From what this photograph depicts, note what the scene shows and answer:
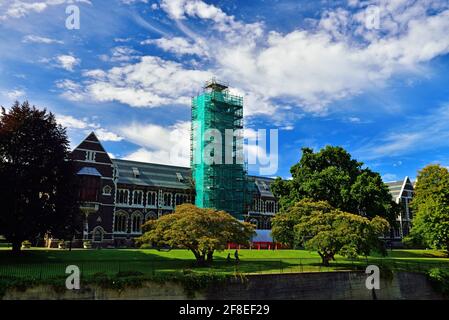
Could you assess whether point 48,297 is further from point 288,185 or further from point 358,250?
point 288,185

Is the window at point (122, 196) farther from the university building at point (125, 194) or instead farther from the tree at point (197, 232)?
the tree at point (197, 232)

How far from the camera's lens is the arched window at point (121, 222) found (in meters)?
63.1

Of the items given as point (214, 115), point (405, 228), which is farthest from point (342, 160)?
point (405, 228)

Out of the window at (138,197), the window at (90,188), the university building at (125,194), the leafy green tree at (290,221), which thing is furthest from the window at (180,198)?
the leafy green tree at (290,221)

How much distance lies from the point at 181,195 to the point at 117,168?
42.3 feet

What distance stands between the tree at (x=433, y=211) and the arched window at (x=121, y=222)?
4264 cm

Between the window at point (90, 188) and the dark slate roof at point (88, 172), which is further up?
the dark slate roof at point (88, 172)

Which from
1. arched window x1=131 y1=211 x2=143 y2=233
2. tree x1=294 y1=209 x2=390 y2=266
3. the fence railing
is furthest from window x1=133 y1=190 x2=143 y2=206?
tree x1=294 y1=209 x2=390 y2=266

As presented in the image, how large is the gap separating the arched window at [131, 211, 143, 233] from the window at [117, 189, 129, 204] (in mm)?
2579

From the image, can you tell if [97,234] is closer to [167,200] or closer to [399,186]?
[167,200]

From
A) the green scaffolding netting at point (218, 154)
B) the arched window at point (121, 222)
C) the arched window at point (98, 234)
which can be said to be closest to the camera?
the arched window at point (98, 234)

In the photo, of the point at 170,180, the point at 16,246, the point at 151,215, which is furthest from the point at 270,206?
the point at 16,246

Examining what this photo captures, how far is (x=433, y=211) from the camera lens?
5381 centimetres

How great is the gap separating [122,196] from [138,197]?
9.00 ft
